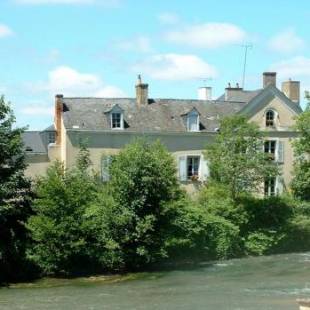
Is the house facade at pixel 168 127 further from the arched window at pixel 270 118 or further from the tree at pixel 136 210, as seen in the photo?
the tree at pixel 136 210

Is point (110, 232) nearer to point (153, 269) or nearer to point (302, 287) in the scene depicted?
point (153, 269)

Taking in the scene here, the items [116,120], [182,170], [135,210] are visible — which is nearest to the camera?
[135,210]

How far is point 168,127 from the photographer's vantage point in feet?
171

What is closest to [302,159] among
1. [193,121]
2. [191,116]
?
[193,121]

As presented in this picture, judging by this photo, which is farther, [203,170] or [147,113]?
[147,113]

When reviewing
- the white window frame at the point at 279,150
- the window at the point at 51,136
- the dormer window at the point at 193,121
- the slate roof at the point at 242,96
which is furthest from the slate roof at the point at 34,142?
the white window frame at the point at 279,150

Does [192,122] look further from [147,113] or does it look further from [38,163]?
[38,163]

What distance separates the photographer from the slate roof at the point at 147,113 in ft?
167

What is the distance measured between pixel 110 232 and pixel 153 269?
11.2ft

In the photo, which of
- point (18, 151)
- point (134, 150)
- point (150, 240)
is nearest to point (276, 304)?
point (150, 240)

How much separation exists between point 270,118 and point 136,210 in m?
17.8

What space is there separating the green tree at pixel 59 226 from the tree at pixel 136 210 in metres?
1.18

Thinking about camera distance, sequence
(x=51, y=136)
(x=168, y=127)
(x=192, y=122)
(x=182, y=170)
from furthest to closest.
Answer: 1. (x=51, y=136)
2. (x=192, y=122)
3. (x=168, y=127)
4. (x=182, y=170)

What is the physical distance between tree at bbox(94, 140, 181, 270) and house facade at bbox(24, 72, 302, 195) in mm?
8767
